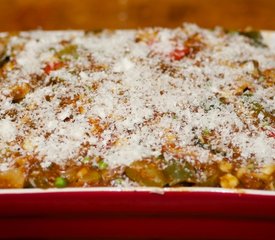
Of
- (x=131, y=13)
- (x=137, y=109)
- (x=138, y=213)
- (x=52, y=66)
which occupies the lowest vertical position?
(x=138, y=213)

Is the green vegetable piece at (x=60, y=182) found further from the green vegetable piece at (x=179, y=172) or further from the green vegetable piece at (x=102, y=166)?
the green vegetable piece at (x=179, y=172)

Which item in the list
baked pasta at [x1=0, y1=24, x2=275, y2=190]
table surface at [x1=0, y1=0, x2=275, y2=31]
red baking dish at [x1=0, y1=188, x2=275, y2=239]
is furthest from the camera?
table surface at [x1=0, y1=0, x2=275, y2=31]

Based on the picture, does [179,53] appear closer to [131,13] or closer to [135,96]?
[135,96]

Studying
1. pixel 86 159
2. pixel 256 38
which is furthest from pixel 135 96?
pixel 256 38

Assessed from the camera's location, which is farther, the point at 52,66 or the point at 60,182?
the point at 52,66

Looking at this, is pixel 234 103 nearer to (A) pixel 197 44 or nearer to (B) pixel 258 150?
(B) pixel 258 150

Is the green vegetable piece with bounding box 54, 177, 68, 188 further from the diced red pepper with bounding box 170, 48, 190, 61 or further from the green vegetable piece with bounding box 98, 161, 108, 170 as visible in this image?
the diced red pepper with bounding box 170, 48, 190, 61

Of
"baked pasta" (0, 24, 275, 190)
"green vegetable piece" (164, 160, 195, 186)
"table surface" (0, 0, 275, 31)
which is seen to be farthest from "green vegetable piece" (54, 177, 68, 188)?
"table surface" (0, 0, 275, 31)
